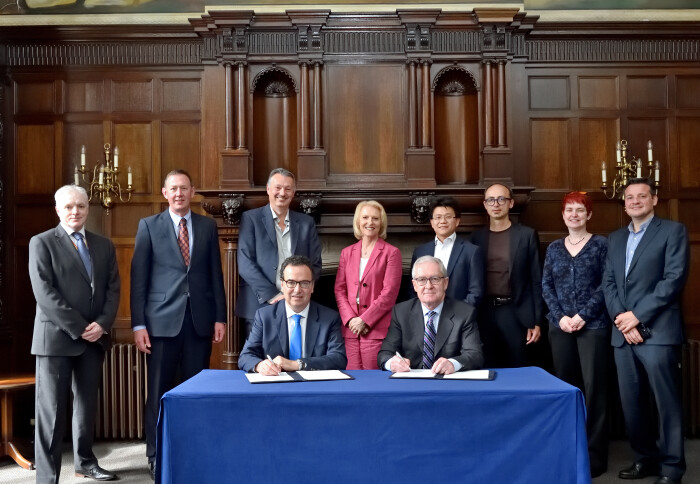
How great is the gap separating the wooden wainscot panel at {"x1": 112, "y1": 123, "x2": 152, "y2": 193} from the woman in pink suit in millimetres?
2517

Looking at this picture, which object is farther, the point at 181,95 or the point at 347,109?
the point at 181,95

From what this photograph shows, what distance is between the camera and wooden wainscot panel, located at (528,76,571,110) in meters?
6.46

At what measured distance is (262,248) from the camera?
15.5 ft

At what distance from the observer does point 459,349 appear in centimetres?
361

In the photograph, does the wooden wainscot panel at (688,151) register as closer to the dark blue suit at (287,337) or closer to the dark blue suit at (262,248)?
the dark blue suit at (262,248)

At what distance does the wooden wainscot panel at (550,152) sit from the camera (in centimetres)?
645

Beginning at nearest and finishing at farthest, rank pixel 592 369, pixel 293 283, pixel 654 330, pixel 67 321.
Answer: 1. pixel 293 283
2. pixel 67 321
3. pixel 654 330
4. pixel 592 369

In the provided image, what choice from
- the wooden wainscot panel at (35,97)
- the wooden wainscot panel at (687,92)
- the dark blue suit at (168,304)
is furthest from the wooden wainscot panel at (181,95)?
the wooden wainscot panel at (687,92)

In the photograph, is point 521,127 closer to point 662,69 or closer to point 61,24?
point 662,69

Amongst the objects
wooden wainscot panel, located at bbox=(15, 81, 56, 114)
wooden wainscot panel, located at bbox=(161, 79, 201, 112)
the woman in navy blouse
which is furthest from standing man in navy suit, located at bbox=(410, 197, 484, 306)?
wooden wainscot panel, located at bbox=(15, 81, 56, 114)

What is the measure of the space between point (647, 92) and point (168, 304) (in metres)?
4.54

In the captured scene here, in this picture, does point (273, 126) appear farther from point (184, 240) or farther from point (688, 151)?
point (688, 151)

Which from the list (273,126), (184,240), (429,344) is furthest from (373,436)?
(273,126)

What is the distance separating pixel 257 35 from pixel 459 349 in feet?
12.2
